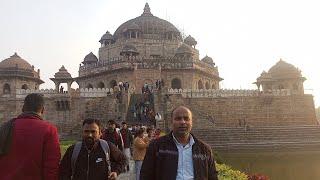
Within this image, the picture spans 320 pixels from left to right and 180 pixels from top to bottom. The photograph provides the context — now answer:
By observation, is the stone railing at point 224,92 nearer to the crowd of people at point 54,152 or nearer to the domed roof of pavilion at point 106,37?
the domed roof of pavilion at point 106,37

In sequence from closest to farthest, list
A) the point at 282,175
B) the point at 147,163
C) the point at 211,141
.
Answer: the point at 147,163 < the point at 282,175 < the point at 211,141

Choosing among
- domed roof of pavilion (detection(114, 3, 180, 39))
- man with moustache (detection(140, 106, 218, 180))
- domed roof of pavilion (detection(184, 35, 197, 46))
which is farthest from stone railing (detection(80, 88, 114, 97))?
man with moustache (detection(140, 106, 218, 180))

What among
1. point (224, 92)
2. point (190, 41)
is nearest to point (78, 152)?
point (224, 92)

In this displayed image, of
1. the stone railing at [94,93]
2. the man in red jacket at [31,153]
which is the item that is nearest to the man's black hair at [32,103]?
the man in red jacket at [31,153]

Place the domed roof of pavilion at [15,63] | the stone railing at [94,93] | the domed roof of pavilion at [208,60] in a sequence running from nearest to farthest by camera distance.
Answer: the stone railing at [94,93] → the domed roof of pavilion at [15,63] → the domed roof of pavilion at [208,60]

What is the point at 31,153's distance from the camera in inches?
160

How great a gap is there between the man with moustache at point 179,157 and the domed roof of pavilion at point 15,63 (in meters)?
32.2

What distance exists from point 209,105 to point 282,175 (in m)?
16.9

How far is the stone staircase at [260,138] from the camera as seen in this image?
23984 millimetres

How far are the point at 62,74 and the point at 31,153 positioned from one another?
29070 mm

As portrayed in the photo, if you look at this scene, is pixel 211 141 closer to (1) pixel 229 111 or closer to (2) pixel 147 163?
(1) pixel 229 111

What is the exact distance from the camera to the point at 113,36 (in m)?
42.9

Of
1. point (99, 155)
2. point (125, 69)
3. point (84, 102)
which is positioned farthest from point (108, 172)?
point (125, 69)

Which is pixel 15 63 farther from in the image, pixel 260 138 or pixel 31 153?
pixel 31 153
